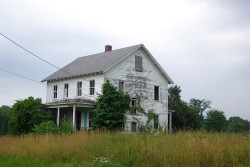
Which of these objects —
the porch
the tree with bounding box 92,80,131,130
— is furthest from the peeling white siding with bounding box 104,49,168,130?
the porch

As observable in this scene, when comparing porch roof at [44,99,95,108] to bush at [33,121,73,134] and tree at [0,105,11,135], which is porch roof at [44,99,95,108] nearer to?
bush at [33,121,73,134]

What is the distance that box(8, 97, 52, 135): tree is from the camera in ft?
81.5

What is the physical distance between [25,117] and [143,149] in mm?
16517

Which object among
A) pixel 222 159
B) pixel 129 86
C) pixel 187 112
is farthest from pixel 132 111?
pixel 222 159

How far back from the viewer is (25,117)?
81.7 feet

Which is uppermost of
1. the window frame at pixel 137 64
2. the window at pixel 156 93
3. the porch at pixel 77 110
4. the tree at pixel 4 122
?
the window frame at pixel 137 64

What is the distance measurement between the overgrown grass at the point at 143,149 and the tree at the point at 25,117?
9521 millimetres

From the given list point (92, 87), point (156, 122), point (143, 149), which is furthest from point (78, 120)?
point (143, 149)

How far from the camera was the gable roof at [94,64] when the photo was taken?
26484 mm

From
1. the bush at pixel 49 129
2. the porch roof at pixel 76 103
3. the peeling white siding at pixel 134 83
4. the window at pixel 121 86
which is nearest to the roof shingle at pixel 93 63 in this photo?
the peeling white siding at pixel 134 83

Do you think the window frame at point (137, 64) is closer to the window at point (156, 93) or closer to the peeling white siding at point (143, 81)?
the peeling white siding at point (143, 81)

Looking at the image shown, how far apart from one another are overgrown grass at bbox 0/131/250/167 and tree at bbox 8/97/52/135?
9.52 meters

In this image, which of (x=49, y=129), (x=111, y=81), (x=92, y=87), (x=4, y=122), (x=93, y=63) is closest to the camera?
(x=49, y=129)

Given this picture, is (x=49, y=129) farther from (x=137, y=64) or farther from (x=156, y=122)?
(x=156, y=122)
